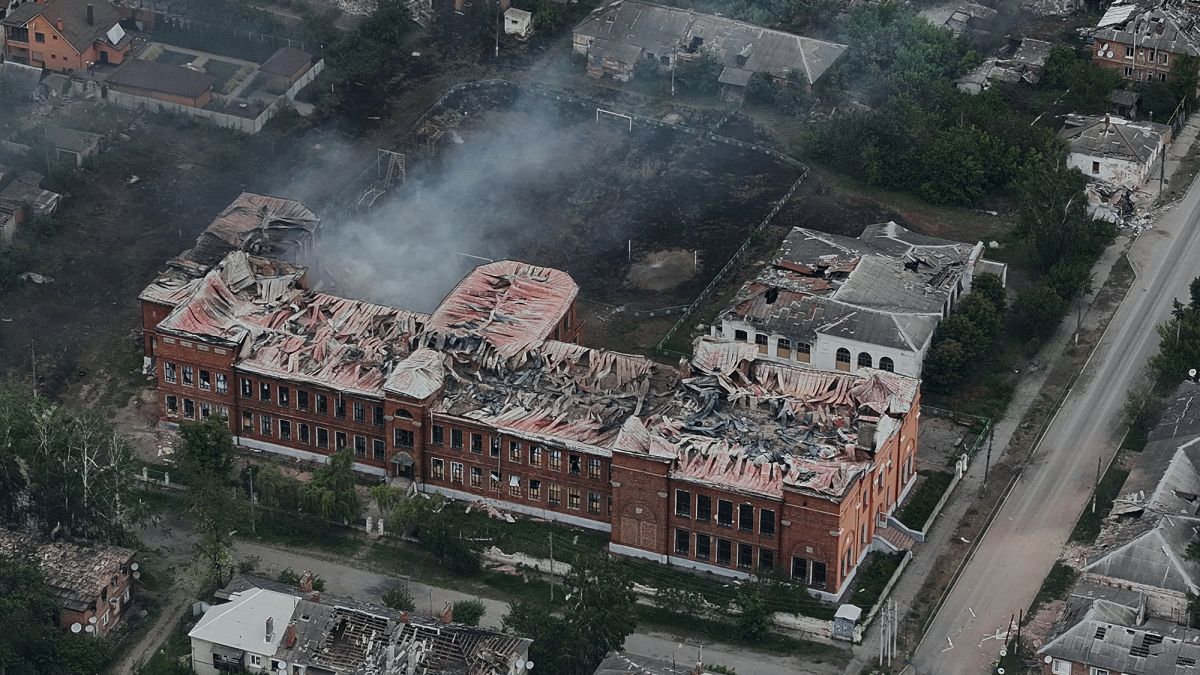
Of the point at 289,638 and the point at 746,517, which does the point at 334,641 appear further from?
the point at 746,517

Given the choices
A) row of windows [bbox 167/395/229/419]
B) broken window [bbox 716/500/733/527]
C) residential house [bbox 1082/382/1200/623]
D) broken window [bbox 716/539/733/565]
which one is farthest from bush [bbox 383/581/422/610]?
residential house [bbox 1082/382/1200/623]

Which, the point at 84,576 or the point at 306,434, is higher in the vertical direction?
the point at 84,576

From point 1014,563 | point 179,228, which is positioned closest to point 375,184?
point 179,228

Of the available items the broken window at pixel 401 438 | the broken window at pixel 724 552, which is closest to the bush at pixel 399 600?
the broken window at pixel 401 438

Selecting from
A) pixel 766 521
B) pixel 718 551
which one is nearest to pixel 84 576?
pixel 718 551

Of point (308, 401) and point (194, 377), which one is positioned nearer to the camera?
point (308, 401)

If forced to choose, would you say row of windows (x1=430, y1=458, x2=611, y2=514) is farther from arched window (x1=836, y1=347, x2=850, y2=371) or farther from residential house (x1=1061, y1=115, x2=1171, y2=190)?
residential house (x1=1061, y1=115, x2=1171, y2=190)

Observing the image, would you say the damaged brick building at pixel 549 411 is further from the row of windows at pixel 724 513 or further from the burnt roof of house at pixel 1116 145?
the burnt roof of house at pixel 1116 145
